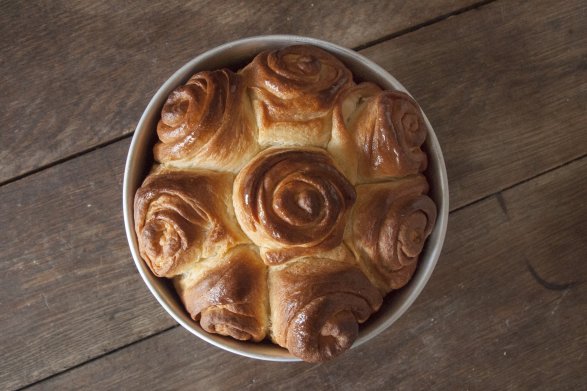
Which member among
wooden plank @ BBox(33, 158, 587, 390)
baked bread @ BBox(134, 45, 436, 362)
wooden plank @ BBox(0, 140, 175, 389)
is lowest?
wooden plank @ BBox(33, 158, 587, 390)

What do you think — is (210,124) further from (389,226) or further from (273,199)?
Result: (389,226)

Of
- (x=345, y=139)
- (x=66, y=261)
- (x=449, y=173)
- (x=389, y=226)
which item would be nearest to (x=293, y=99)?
(x=345, y=139)

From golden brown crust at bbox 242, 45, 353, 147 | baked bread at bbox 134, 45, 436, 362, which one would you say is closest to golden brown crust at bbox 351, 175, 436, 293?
baked bread at bbox 134, 45, 436, 362

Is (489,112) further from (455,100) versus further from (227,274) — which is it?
(227,274)

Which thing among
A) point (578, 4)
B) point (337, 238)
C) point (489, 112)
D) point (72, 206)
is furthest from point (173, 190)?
point (578, 4)

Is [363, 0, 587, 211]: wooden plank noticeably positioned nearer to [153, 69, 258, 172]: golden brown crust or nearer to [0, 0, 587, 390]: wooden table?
[0, 0, 587, 390]: wooden table

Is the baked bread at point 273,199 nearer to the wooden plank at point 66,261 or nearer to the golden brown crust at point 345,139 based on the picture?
the golden brown crust at point 345,139

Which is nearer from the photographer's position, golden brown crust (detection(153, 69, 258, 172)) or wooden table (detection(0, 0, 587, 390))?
golden brown crust (detection(153, 69, 258, 172))
